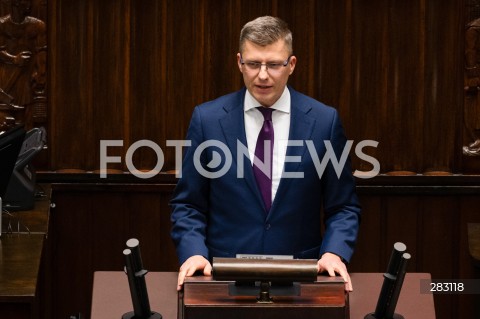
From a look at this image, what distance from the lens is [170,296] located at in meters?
3.10

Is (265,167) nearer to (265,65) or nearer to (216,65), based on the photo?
(265,65)

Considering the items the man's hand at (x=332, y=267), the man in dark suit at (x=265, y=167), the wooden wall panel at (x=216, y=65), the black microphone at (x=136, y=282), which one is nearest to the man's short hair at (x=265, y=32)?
the man in dark suit at (x=265, y=167)

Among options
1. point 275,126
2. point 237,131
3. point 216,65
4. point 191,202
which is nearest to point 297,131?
point 275,126

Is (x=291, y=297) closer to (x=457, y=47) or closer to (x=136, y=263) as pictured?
(x=136, y=263)

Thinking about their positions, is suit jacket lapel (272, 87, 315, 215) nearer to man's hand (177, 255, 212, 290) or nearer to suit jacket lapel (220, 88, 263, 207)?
suit jacket lapel (220, 88, 263, 207)

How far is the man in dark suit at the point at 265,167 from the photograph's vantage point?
143 inches

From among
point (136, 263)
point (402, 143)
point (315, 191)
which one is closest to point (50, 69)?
point (402, 143)

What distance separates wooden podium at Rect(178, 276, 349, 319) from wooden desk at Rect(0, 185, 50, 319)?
2.86 ft

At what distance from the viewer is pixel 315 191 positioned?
384 cm

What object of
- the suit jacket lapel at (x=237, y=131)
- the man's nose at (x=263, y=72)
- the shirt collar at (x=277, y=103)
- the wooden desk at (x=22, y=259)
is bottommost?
the wooden desk at (x=22, y=259)

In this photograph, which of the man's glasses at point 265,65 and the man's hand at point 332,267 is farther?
the man's glasses at point 265,65

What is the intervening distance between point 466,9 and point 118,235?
2.36m

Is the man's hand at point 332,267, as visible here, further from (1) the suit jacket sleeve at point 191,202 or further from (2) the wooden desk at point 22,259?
(2) the wooden desk at point 22,259

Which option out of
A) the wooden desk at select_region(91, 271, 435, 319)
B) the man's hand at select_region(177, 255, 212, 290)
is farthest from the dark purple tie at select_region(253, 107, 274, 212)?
the man's hand at select_region(177, 255, 212, 290)
